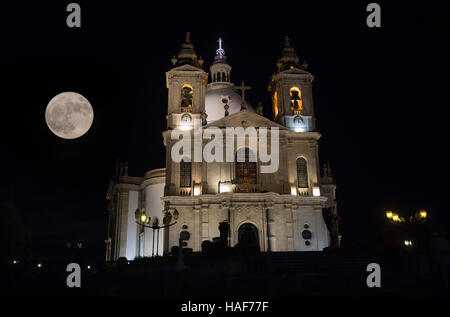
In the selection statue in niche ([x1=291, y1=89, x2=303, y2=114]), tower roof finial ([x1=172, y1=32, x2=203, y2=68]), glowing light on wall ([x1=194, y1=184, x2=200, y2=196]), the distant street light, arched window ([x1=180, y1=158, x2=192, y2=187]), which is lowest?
the distant street light

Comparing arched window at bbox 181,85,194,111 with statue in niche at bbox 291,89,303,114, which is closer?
arched window at bbox 181,85,194,111

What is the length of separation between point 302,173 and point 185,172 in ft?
30.9

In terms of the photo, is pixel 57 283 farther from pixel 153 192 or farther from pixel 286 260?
pixel 153 192

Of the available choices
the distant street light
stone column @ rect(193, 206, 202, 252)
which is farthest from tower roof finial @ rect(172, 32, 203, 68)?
the distant street light

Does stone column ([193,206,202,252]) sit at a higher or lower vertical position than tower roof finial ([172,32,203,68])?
lower

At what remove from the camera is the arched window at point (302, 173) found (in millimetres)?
33625

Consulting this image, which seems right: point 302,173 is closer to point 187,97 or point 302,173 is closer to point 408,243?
point 187,97

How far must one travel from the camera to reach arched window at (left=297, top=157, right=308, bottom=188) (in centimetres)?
3362

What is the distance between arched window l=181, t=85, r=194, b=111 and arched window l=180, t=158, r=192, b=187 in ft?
16.9

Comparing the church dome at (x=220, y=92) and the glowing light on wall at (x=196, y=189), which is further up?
the church dome at (x=220, y=92)

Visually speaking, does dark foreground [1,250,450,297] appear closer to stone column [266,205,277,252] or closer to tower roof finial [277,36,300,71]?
stone column [266,205,277,252]

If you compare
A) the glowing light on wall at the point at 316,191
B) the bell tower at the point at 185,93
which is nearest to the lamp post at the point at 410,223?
the glowing light on wall at the point at 316,191

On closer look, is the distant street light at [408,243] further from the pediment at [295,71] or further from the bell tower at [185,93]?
the pediment at [295,71]
